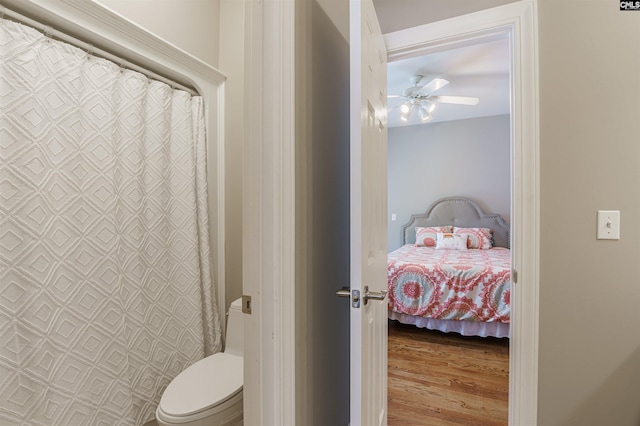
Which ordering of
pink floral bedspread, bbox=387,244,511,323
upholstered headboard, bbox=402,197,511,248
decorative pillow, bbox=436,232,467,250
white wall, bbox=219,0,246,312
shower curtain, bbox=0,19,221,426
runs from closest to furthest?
1. shower curtain, bbox=0,19,221,426
2. white wall, bbox=219,0,246,312
3. pink floral bedspread, bbox=387,244,511,323
4. decorative pillow, bbox=436,232,467,250
5. upholstered headboard, bbox=402,197,511,248

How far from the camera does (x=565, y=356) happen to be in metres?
1.30

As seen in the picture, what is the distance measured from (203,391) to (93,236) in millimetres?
876

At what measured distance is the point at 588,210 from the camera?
126 cm

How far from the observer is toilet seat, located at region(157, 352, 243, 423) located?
1.30 m

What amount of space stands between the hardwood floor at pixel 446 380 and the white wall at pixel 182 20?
2569mm

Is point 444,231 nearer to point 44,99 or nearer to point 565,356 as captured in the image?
point 565,356

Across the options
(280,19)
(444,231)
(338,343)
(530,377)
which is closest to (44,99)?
(280,19)

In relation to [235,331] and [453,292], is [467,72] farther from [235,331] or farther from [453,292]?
[235,331]

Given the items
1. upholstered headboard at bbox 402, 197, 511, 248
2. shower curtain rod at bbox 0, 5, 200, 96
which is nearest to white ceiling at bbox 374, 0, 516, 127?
shower curtain rod at bbox 0, 5, 200, 96

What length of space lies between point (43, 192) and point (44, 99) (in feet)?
1.24

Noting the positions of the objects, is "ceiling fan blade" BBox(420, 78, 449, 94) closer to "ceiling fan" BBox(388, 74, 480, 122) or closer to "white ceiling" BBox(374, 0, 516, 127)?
"ceiling fan" BBox(388, 74, 480, 122)

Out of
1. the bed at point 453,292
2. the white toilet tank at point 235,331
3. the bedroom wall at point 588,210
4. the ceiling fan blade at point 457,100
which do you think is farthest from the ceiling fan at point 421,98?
the white toilet tank at point 235,331

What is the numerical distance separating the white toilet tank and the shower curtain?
191mm

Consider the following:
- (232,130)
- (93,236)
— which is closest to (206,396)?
(93,236)
